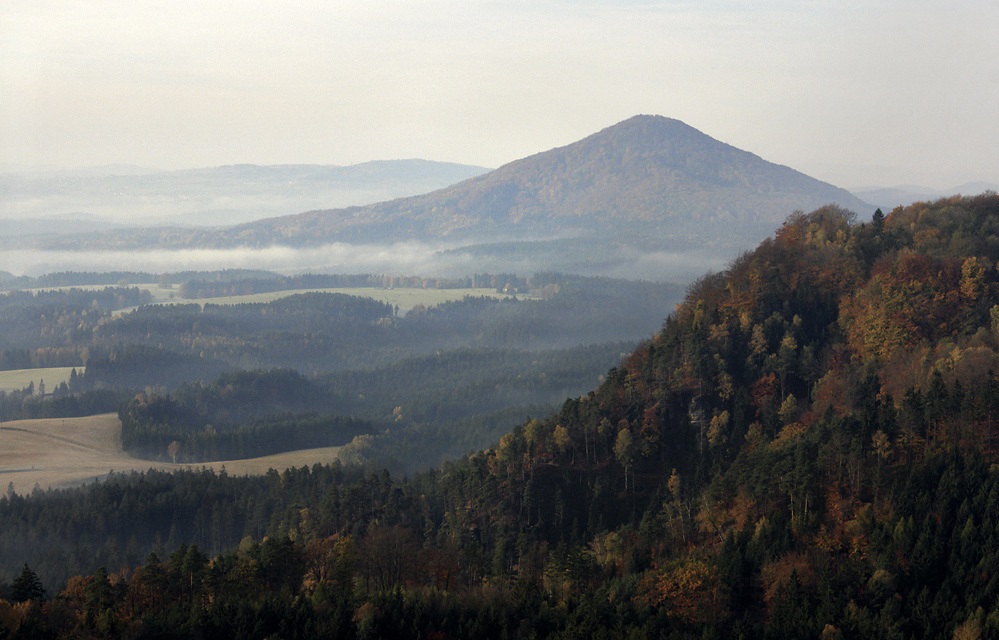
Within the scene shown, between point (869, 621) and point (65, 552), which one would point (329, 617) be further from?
point (65, 552)

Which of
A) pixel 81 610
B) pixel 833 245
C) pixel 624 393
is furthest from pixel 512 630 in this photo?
pixel 833 245

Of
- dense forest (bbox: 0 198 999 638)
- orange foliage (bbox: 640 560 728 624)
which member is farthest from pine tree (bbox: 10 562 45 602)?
orange foliage (bbox: 640 560 728 624)

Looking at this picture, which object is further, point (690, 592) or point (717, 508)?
point (717, 508)

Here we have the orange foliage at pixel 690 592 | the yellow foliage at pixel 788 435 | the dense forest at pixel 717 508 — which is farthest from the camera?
the yellow foliage at pixel 788 435

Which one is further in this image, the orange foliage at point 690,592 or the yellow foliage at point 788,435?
the yellow foliage at point 788,435

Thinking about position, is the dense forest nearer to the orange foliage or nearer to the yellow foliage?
the orange foliage

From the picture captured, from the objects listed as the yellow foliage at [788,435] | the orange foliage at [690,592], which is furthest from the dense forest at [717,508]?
the yellow foliage at [788,435]

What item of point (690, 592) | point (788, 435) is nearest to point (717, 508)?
point (788, 435)

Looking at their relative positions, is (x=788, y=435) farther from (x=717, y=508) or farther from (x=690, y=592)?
(x=690, y=592)

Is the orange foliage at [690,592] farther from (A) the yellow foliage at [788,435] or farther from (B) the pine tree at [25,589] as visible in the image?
(B) the pine tree at [25,589]
